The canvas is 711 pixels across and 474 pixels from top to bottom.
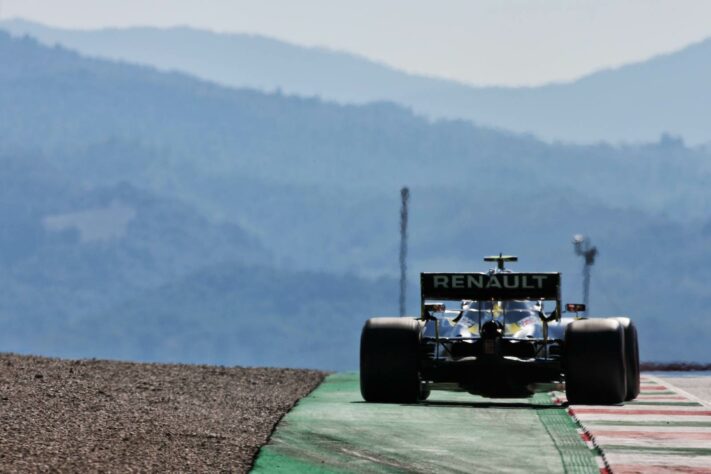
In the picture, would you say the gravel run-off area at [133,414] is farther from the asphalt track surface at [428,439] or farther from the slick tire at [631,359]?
the slick tire at [631,359]

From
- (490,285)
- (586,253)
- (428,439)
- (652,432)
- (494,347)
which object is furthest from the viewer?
(586,253)

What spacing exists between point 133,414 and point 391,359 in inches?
166

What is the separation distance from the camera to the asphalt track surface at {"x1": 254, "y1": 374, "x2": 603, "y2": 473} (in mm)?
14234

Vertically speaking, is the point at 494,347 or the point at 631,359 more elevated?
the point at 494,347

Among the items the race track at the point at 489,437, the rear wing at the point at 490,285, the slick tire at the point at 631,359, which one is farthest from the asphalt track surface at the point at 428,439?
the rear wing at the point at 490,285

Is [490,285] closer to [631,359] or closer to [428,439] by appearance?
[631,359]

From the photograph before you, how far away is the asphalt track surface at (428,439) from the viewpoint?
1423 cm

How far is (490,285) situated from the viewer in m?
21.4

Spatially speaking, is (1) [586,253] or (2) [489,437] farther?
(1) [586,253]

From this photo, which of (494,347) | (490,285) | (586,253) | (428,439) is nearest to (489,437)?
(428,439)

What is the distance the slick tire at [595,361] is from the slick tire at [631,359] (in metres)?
2.06

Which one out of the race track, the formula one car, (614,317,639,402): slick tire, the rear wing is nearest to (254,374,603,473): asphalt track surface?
the race track

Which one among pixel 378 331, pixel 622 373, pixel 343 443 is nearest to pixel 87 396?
pixel 378 331

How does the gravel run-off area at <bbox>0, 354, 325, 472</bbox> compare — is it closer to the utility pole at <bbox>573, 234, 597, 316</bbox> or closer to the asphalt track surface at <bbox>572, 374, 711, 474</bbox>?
the asphalt track surface at <bbox>572, 374, 711, 474</bbox>
